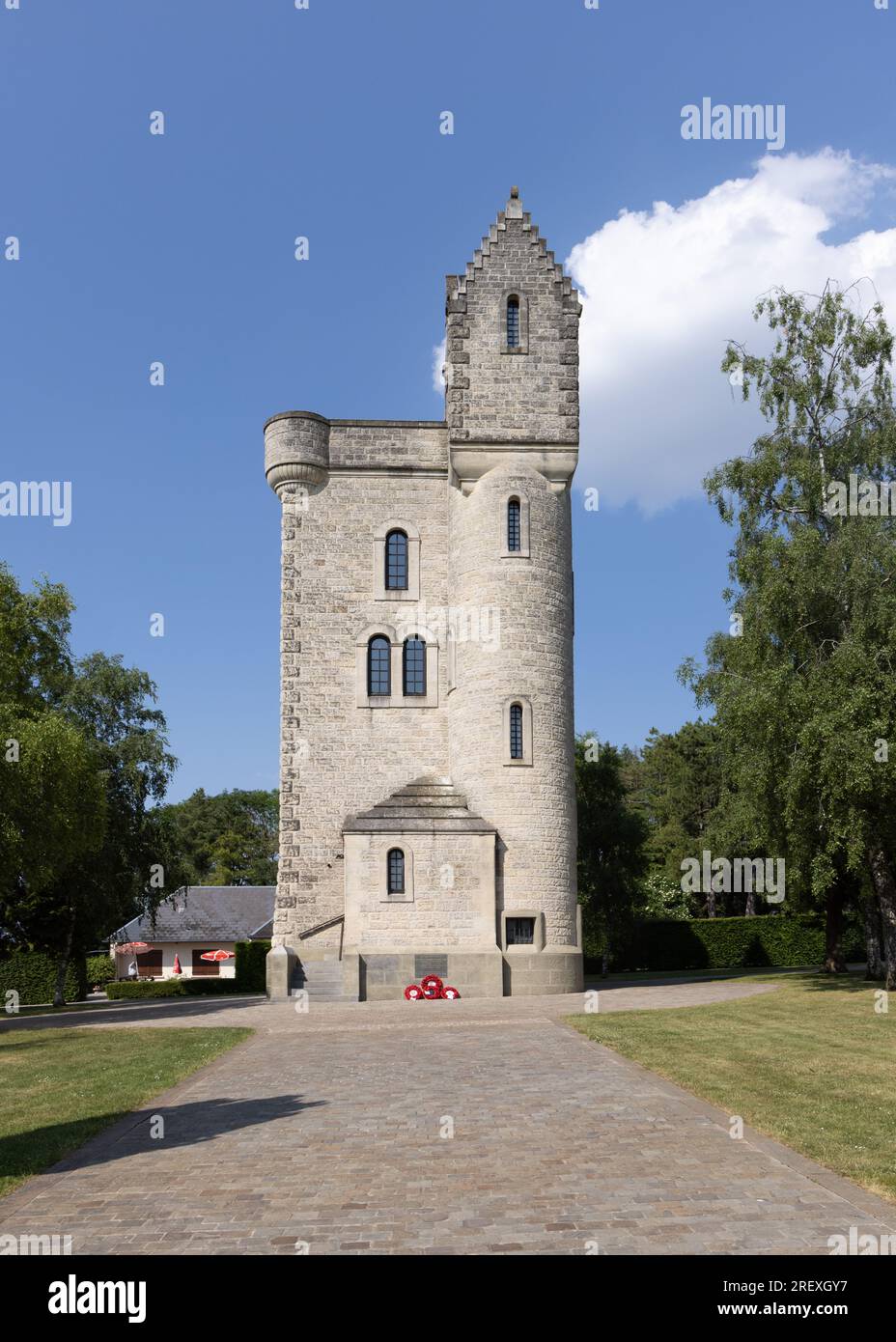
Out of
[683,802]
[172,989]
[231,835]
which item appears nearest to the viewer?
[172,989]

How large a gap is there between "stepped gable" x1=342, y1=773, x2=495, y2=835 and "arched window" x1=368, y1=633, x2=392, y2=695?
11.7 ft

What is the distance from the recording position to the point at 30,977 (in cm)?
4075

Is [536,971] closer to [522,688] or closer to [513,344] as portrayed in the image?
[522,688]

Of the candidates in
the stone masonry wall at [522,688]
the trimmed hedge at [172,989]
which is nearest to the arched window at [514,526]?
the stone masonry wall at [522,688]

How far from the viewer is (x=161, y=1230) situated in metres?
7.01

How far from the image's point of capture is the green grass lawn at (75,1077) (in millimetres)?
10031

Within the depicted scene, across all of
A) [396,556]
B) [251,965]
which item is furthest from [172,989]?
[396,556]

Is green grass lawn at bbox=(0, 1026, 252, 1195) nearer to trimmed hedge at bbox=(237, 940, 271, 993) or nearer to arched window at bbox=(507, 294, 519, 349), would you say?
trimmed hedge at bbox=(237, 940, 271, 993)

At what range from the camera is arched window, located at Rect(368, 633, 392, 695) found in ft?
108

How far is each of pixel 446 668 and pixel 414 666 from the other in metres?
0.98

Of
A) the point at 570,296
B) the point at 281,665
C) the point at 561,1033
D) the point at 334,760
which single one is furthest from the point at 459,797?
the point at 570,296

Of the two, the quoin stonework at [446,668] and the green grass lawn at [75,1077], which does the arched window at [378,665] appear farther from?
the green grass lawn at [75,1077]

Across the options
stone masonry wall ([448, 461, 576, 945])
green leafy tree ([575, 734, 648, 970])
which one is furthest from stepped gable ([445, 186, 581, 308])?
green leafy tree ([575, 734, 648, 970])
